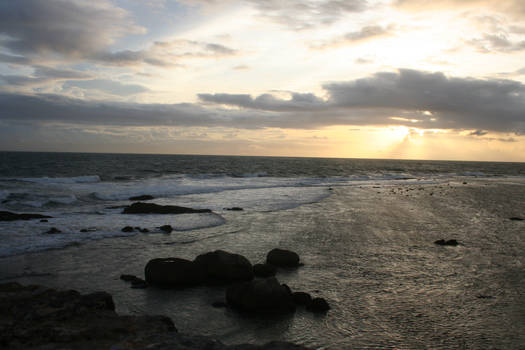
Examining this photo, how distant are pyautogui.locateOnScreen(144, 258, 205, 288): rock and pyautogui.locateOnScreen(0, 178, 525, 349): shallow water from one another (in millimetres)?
333

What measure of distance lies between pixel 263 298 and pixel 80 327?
358 cm

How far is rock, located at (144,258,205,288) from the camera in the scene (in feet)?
31.0

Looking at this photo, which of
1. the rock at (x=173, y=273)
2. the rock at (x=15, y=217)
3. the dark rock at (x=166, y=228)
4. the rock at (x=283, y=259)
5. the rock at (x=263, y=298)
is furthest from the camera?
the rock at (x=15, y=217)

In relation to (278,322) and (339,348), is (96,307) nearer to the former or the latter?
(278,322)

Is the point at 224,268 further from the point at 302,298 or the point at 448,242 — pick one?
the point at 448,242

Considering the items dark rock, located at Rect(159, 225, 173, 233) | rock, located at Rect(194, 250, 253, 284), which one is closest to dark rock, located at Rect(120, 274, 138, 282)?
rock, located at Rect(194, 250, 253, 284)

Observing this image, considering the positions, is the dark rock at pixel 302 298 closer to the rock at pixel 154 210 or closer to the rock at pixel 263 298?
the rock at pixel 263 298

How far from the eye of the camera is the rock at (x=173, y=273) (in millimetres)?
9453

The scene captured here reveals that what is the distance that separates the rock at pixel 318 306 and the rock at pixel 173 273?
3.19 m

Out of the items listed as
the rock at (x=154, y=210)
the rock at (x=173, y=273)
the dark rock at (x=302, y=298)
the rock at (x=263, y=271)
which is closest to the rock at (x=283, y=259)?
the rock at (x=263, y=271)

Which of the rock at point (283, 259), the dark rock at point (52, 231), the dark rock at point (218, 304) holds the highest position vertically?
the rock at point (283, 259)

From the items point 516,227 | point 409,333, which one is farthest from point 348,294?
point 516,227

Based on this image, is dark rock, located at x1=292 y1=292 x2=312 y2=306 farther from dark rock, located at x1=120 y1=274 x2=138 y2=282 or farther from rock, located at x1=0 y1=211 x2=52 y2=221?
rock, located at x1=0 y1=211 x2=52 y2=221

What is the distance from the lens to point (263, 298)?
7.92 m
